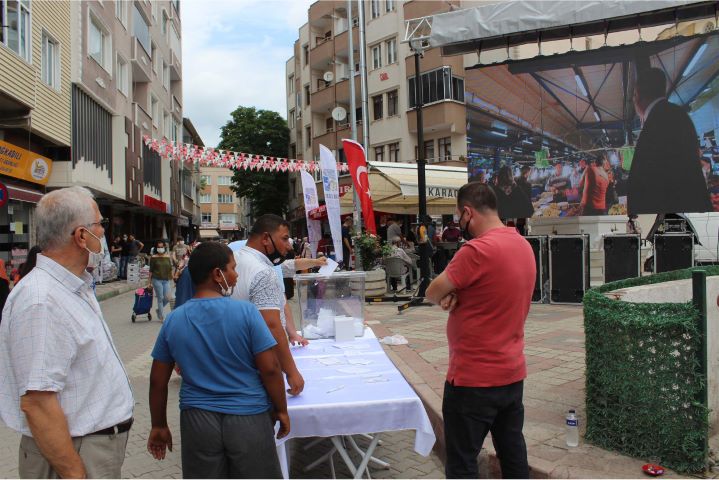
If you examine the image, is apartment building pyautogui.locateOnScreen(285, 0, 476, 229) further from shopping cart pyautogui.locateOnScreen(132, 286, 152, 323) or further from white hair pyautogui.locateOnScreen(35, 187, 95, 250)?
white hair pyautogui.locateOnScreen(35, 187, 95, 250)

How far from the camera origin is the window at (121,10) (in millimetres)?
24020

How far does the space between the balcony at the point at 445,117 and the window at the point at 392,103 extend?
3191mm

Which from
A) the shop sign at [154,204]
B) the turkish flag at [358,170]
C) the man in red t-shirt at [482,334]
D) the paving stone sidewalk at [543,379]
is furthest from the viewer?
the shop sign at [154,204]

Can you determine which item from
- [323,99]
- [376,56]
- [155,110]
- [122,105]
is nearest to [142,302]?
[122,105]

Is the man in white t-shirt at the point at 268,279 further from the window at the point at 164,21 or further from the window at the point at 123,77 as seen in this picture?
the window at the point at 164,21

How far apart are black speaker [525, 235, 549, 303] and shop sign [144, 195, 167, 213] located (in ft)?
74.3

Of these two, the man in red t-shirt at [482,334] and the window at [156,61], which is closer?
the man in red t-shirt at [482,334]

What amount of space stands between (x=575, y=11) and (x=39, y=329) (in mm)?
10742

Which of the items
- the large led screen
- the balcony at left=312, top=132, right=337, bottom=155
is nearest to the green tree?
the balcony at left=312, top=132, right=337, bottom=155

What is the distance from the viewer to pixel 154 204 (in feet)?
101

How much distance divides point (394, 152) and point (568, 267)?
21.5 m

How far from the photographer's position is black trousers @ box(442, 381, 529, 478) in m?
2.74

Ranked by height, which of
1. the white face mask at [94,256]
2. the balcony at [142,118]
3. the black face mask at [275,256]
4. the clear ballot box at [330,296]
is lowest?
the clear ballot box at [330,296]

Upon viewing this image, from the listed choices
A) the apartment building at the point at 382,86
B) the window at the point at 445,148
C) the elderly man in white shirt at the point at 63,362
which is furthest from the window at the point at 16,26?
the window at the point at 445,148
